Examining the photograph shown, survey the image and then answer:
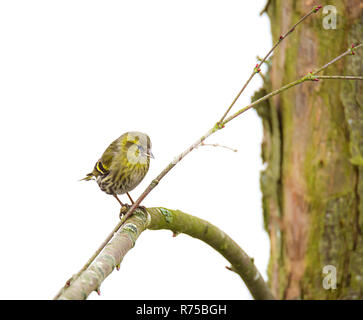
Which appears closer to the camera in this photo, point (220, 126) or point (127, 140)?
point (220, 126)

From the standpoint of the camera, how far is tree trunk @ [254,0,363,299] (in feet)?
5.71

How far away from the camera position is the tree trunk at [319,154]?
1.74 metres

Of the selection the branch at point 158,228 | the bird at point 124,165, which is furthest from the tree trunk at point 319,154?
the bird at point 124,165

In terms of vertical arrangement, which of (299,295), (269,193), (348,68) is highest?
(348,68)

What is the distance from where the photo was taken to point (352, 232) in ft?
5.77

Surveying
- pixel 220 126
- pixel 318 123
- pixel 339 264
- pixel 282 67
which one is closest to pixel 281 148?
pixel 318 123

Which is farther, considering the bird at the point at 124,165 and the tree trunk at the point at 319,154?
the tree trunk at the point at 319,154

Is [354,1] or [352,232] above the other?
[354,1]

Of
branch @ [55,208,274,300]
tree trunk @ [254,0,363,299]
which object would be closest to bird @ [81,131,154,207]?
branch @ [55,208,274,300]

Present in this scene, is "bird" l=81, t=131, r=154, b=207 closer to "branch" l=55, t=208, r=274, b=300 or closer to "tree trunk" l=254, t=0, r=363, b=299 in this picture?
"branch" l=55, t=208, r=274, b=300

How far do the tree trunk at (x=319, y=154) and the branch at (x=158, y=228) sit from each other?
0.25 meters

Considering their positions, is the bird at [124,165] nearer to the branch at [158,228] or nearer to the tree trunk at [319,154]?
the branch at [158,228]
